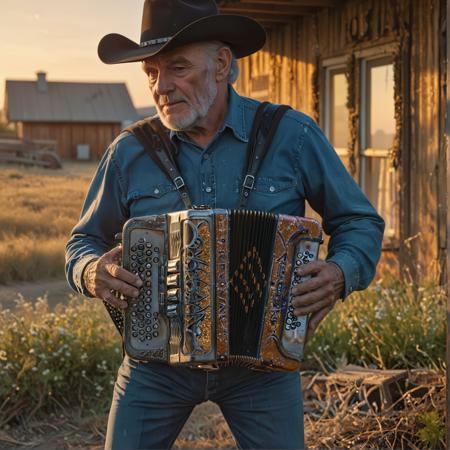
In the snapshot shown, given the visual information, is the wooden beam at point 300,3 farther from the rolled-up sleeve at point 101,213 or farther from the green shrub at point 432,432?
the rolled-up sleeve at point 101,213

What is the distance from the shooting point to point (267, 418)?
2.99 meters

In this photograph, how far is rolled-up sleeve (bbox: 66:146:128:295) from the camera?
3.22m

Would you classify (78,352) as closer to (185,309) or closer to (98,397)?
(98,397)

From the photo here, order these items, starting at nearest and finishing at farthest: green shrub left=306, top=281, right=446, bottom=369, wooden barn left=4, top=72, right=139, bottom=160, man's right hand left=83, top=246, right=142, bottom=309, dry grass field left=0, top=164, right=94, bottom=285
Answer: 1. man's right hand left=83, top=246, right=142, bottom=309
2. green shrub left=306, top=281, right=446, bottom=369
3. dry grass field left=0, top=164, right=94, bottom=285
4. wooden barn left=4, top=72, right=139, bottom=160

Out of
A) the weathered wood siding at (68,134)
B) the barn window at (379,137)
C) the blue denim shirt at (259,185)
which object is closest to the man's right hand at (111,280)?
the blue denim shirt at (259,185)

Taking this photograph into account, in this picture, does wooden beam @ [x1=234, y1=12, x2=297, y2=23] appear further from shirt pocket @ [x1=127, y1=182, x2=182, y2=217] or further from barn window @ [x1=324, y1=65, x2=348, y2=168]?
shirt pocket @ [x1=127, y1=182, x2=182, y2=217]

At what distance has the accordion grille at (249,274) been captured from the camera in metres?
2.94

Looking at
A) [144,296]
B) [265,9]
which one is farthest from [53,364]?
[265,9]

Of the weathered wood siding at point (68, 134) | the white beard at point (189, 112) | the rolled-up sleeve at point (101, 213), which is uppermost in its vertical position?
the weathered wood siding at point (68, 134)

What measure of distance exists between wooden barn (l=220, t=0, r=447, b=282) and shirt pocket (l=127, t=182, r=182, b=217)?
394cm

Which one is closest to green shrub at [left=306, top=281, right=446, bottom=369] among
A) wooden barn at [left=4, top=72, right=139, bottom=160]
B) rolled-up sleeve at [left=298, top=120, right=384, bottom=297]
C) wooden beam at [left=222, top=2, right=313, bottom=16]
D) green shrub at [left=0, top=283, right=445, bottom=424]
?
green shrub at [left=0, top=283, right=445, bottom=424]

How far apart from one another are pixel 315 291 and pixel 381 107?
17.2 ft

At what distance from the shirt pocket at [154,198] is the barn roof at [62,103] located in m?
21.3

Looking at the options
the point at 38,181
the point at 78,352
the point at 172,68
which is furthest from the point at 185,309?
the point at 38,181
